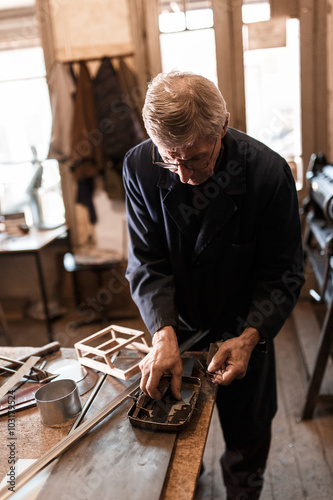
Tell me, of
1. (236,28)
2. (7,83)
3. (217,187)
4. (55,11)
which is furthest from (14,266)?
(217,187)

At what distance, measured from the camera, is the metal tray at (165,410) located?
101 cm

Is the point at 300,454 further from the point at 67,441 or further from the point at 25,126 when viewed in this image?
the point at 25,126

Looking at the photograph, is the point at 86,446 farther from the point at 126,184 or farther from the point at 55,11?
the point at 55,11

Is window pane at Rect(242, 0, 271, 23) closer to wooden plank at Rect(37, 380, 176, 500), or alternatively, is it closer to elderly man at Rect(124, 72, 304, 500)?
elderly man at Rect(124, 72, 304, 500)

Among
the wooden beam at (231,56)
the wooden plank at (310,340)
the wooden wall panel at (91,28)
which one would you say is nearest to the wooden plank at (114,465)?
the wooden plank at (310,340)

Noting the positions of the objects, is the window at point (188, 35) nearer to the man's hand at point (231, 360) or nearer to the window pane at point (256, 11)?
the window pane at point (256, 11)

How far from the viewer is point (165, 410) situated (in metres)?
1.07

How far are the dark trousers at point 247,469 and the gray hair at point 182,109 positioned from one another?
1057 mm

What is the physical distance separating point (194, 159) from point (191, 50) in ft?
8.13

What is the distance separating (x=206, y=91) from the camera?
1.11 m

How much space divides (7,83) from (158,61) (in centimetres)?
A: 127

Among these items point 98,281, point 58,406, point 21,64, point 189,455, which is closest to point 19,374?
point 58,406

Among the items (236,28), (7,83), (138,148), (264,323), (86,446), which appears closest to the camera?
(86,446)

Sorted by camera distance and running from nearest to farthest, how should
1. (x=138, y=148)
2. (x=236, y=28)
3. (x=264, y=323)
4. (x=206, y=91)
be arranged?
1. (x=206, y=91)
2. (x=264, y=323)
3. (x=138, y=148)
4. (x=236, y=28)
